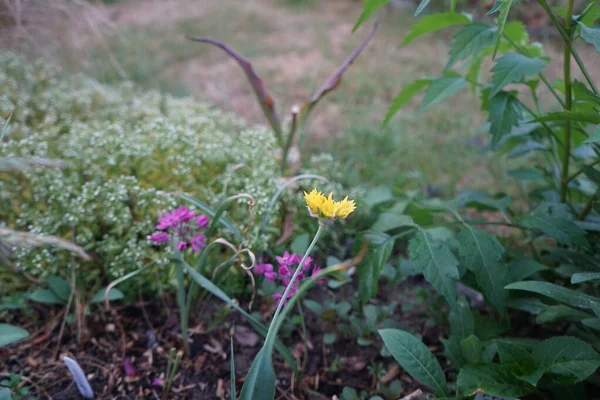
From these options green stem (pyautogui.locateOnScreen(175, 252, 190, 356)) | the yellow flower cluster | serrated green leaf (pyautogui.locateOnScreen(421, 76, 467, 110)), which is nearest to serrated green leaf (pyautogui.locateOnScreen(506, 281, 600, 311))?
the yellow flower cluster

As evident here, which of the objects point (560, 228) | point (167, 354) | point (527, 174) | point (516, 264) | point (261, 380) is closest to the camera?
point (261, 380)

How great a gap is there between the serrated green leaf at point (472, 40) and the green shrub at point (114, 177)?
737mm

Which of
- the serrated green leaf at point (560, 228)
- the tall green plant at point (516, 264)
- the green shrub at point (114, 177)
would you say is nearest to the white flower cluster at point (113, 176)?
the green shrub at point (114, 177)

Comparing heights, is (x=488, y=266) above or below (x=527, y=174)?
below

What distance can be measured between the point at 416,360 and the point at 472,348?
0.16 metres

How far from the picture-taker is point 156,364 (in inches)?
57.5

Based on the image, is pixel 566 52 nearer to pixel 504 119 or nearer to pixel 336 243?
pixel 504 119

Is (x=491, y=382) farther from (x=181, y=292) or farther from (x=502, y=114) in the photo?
(x=181, y=292)

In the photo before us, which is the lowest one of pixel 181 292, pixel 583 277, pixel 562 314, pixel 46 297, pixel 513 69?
pixel 46 297

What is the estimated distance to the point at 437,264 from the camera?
4.05 feet

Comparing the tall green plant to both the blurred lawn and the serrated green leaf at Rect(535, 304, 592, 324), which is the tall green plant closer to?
the serrated green leaf at Rect(535, 304, 592, 324)

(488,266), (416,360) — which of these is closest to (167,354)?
(416,360)

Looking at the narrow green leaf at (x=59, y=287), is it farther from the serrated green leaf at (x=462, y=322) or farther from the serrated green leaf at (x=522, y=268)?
the serrated green leaf at (x=522, y=268)

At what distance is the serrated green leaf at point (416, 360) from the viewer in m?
1.23
